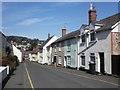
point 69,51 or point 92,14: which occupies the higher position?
point 92,14

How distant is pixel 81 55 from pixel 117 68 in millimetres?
11304

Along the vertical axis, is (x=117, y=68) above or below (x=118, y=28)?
below

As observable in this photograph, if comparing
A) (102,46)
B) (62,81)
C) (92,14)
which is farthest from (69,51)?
(62,81)

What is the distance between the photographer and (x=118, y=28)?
22.1m

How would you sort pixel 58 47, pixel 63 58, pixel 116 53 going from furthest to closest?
pixel 58 47 < pixel 63 58 < pixel 116 53

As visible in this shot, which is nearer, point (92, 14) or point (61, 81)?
point (61, 81)

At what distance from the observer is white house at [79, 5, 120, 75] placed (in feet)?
72.0

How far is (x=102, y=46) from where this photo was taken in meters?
23.8

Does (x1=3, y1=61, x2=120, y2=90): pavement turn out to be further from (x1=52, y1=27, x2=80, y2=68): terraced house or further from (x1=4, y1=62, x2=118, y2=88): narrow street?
(x1=52, y1=27, x2=80, y2=68): terraced house

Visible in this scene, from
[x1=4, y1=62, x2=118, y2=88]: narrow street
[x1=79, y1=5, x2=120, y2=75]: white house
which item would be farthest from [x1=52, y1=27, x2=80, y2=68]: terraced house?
[x1=4, y1=62, x2=118, y2=88]: narrow street

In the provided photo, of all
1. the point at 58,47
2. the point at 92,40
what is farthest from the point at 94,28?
the point at 58,47

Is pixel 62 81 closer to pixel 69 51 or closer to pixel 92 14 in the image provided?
pixel 92 14

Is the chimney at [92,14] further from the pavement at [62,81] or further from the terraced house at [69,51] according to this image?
the pavement at [62,81]

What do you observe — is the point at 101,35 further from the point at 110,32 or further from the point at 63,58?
the point at 63,58
